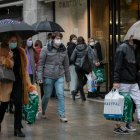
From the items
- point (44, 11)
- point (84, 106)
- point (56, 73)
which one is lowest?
point (84, 106)

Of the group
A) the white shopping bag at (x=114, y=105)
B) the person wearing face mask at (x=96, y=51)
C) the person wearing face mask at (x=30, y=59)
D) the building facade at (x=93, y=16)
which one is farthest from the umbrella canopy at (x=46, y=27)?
the white shopping bag at (x=114, y=105)

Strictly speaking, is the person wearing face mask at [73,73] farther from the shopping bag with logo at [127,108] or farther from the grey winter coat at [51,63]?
the shopping bag with logo at [127,108]

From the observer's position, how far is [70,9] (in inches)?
682

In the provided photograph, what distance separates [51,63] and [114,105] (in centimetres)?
218

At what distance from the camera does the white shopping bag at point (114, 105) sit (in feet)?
29.0

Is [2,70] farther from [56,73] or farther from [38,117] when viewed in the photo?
[38,117]

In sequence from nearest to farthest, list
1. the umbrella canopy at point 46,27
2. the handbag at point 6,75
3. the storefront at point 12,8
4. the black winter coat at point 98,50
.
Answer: the handbag at point 6,75 → the umbrella canopy at point 46,27 → the black winter coat at point 98,50 → the storefront at point 12,8

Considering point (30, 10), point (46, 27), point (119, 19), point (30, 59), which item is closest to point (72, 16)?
point (30, 10)

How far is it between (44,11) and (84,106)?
573cm

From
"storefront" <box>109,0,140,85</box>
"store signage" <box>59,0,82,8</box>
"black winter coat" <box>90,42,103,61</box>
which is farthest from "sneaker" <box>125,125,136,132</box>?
"store signage" <box>59,0,82,8</box>

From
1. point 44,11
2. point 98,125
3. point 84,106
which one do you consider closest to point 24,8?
→ point 44,11

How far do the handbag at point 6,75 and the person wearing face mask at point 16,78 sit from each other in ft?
0.22

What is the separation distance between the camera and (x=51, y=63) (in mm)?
10547

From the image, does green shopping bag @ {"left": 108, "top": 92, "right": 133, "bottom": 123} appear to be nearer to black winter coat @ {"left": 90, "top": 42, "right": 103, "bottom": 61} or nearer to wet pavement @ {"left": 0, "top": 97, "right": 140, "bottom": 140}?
wet pavement @ {"left": 0, "top": 97, "right": 140, "bottom": 140}
